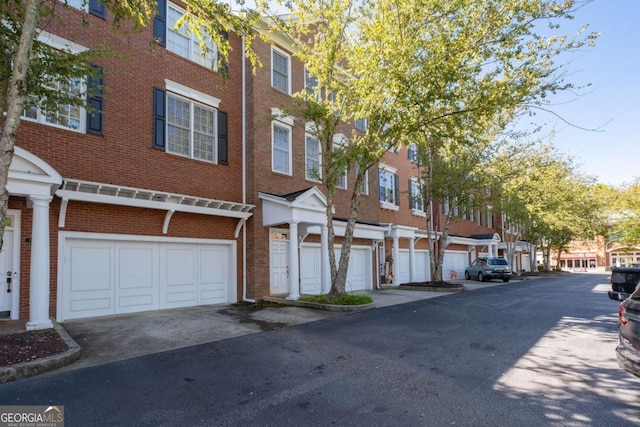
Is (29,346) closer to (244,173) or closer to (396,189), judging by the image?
(244,173)

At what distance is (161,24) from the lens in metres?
11.8

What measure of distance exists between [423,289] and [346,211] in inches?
220

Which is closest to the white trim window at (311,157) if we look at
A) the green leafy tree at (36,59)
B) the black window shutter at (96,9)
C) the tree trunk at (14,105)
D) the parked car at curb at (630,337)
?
the green leafy tree at (36,59)

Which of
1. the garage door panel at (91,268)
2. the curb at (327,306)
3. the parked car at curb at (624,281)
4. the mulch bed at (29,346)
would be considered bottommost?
the curb at (327,306)

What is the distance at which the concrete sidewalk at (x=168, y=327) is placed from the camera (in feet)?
22.9

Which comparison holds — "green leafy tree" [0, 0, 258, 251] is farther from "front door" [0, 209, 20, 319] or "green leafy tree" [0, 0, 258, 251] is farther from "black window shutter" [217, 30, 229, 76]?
"front door" [0, 209, 20, 319]

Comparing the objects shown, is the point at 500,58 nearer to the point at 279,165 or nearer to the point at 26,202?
the point at 279,165

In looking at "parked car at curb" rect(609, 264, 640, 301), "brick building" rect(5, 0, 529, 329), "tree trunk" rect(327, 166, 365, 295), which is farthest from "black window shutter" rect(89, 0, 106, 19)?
"parked car at curb" rect(609, 264, 640, 301)

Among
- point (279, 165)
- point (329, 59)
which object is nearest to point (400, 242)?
point (279, 165)

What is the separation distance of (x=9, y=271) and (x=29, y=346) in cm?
313

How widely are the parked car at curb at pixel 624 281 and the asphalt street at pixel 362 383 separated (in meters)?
2.85

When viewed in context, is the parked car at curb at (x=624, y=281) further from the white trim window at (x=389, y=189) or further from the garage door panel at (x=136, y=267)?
the garage door panel at (x=136, y=267)

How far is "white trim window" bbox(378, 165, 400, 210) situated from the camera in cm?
2136

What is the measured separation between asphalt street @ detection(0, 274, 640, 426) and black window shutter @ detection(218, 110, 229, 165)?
670 cm
